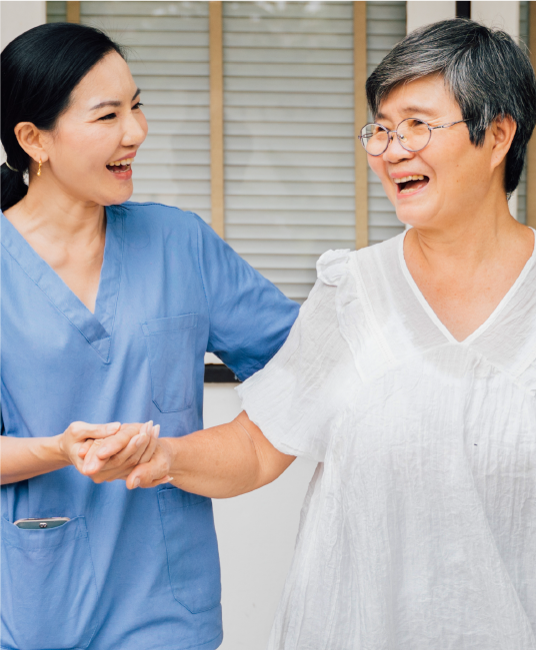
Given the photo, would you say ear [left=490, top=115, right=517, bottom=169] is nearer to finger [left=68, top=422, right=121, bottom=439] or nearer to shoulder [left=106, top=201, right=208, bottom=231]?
shoulder [left=106, top=201, right=208, bottom=231]

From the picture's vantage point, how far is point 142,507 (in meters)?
1.34

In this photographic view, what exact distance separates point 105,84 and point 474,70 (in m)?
0.58

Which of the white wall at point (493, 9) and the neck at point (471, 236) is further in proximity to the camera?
the white wall at point (493, 9)

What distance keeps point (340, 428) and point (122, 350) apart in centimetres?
39

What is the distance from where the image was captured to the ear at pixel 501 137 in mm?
1152

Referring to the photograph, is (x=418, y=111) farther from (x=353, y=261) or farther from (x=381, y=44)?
(x=381, y=44)

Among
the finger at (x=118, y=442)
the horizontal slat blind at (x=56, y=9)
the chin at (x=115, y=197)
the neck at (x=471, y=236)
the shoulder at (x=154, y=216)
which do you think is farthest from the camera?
the horizontal slat blind at (x=56, y=9)

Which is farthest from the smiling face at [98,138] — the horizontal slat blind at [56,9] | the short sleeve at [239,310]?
the horizontal slat blind at [56,9]

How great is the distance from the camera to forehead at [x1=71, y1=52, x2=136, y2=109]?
1.25 m

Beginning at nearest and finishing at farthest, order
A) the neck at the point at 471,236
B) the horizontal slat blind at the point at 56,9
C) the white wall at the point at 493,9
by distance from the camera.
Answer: the neck at the point at 471,236 → the white wall at the point at 493,9 → the horizontal slat blind at the point at 56,9

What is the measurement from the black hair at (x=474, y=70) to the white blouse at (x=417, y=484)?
234 mm

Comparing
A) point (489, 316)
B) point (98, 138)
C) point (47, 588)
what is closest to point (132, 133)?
point (98, 138)

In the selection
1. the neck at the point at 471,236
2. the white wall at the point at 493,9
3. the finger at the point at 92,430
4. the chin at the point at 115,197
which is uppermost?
the white wall at the point at 493,9

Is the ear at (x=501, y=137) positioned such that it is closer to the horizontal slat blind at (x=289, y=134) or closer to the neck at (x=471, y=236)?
the neck at (x=471, y=236)
